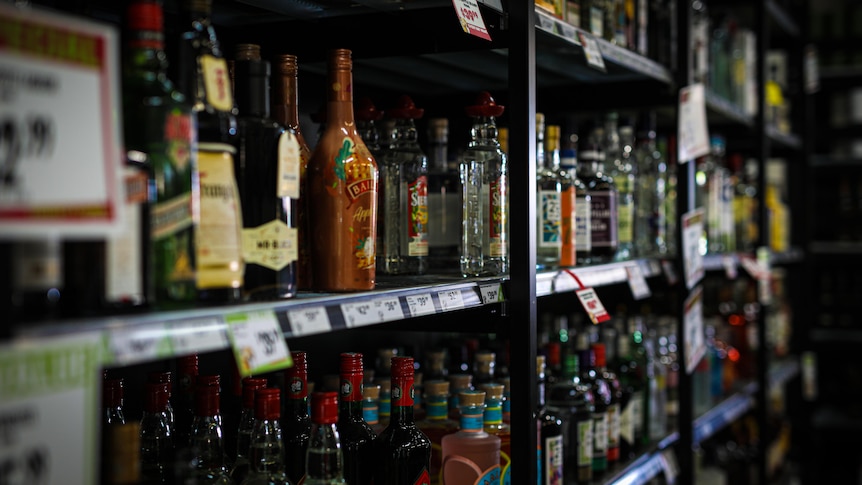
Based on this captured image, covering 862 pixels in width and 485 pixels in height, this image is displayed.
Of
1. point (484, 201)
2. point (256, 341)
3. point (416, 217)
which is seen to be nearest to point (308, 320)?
point (256, 341)

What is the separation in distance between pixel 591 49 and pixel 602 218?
0.48 m

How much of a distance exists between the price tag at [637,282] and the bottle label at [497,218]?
51cm

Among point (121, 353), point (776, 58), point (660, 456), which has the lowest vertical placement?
point (660, 456)

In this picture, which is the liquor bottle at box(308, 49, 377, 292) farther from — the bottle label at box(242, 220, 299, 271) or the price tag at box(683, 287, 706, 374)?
the price tag at box(683, 287, 706, 374)

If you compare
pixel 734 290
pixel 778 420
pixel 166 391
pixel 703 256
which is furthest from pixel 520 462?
pixel 778 420

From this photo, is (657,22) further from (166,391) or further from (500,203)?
(166,391)

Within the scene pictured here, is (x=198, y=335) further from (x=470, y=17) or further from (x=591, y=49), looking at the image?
(x=591, y=49)

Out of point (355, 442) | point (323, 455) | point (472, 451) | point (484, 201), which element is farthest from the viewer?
point (484, 201)

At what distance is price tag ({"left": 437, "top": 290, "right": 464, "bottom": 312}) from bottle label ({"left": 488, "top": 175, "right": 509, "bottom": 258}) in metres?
0.31

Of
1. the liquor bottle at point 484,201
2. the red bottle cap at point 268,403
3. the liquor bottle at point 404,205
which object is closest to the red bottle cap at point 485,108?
the liquor bottle at point 484,201

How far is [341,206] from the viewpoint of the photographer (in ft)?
4.07

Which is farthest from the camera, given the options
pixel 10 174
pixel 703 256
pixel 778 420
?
pixel 778 420

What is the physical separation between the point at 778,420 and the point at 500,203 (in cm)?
305

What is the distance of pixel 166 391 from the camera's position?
1.25 meters
